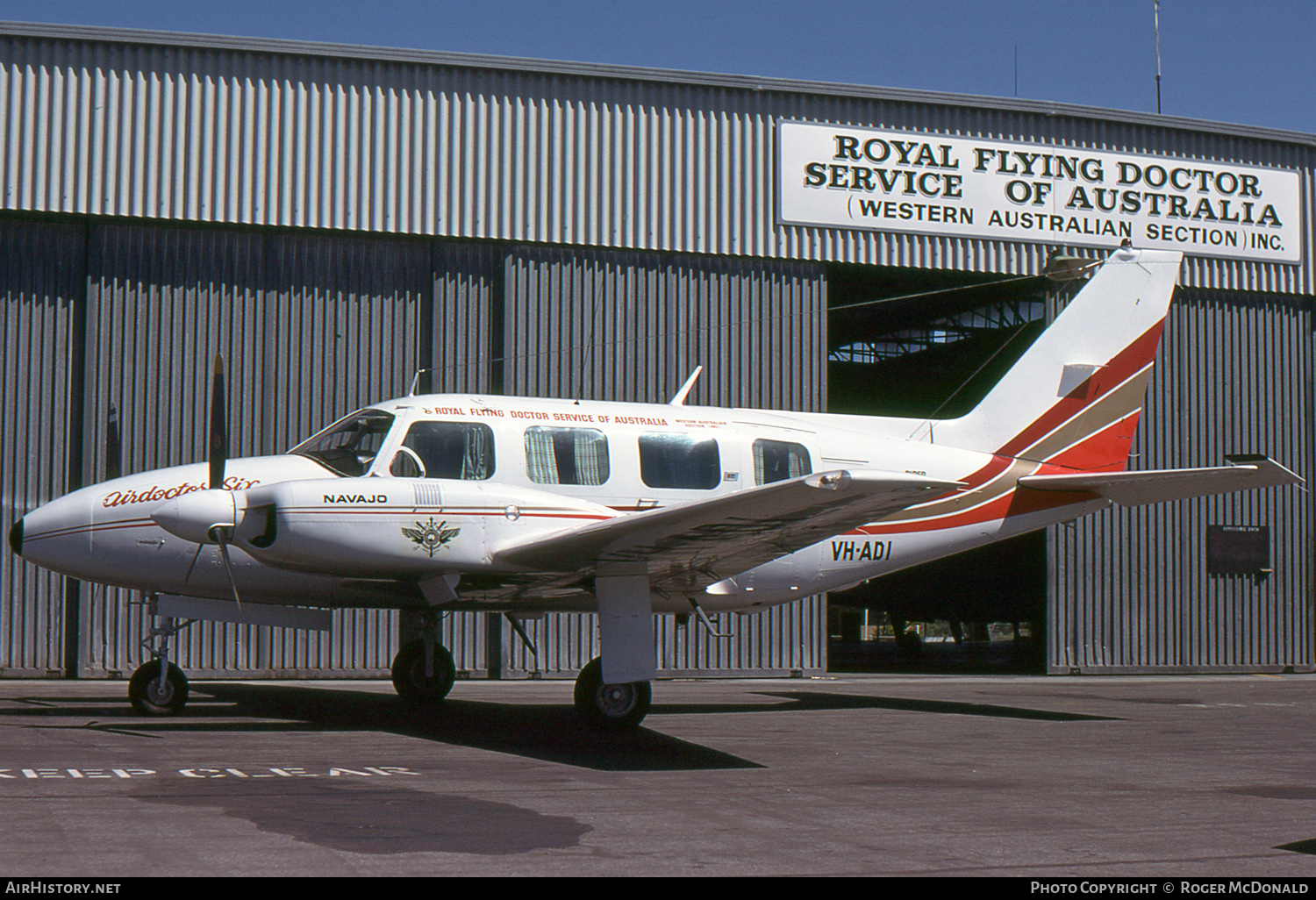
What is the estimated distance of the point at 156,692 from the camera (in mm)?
12148

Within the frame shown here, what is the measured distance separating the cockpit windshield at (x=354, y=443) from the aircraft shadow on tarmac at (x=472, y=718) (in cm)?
256

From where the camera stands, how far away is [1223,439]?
23.3 m

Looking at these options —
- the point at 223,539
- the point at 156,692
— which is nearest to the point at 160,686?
the point at 156,692

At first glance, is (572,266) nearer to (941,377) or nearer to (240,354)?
(240,354)

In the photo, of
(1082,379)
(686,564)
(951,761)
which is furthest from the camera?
(1082,379)

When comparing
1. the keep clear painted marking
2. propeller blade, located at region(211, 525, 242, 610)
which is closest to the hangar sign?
propeller blade, located at region(211, 525, 242, 610)

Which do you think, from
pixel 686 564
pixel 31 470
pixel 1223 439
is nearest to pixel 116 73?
pixel 31 470

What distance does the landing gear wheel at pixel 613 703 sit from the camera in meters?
11.7

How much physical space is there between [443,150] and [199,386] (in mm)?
5521

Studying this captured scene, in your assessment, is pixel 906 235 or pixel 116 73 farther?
pixel 906 235

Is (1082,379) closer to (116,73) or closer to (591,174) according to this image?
(591,174)

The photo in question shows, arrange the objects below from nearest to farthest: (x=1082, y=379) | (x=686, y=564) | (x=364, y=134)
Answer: (x=686, y=564), (x=1082, y=379), (x=364, y=134)

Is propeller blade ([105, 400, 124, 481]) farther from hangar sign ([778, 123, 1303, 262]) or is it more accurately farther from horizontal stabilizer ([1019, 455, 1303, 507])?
horizontal stabilizer ([1019, 455, 1303, 507])

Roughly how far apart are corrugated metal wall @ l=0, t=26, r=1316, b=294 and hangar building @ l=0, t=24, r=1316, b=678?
0.16 ft
